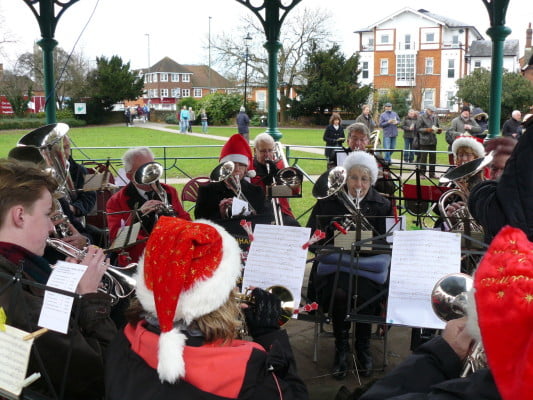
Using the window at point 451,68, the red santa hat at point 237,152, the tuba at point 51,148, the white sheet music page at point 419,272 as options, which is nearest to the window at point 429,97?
the window at point 451,68

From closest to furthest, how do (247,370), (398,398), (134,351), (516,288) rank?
(516,288), (398,398), (247,370), (134,351)

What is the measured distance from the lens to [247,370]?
1.67 m

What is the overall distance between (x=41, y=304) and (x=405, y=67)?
59.4 metres

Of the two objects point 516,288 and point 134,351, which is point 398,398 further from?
point 134,351

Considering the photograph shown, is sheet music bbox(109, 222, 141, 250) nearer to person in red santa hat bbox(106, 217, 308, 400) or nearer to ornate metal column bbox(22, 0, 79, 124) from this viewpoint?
person in red santa hat bbox(106, 217, 308, 400)

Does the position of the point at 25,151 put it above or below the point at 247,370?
above

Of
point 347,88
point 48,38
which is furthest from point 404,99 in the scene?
point 48,38

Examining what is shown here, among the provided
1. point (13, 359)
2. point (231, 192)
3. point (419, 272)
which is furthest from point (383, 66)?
point (13, 359)

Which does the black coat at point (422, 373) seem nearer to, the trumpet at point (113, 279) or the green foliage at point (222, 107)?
the trumpet at point (113, 279)

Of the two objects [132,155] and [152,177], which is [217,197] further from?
[132,155]

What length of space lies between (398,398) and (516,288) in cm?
53

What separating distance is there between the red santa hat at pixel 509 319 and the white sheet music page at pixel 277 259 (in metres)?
1.73

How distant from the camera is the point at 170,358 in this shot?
1.62m

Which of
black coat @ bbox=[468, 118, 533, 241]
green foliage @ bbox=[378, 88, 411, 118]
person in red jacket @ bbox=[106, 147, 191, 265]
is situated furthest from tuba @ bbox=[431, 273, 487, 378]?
green foliage @ bbox=[378, 88, 411, 118]
